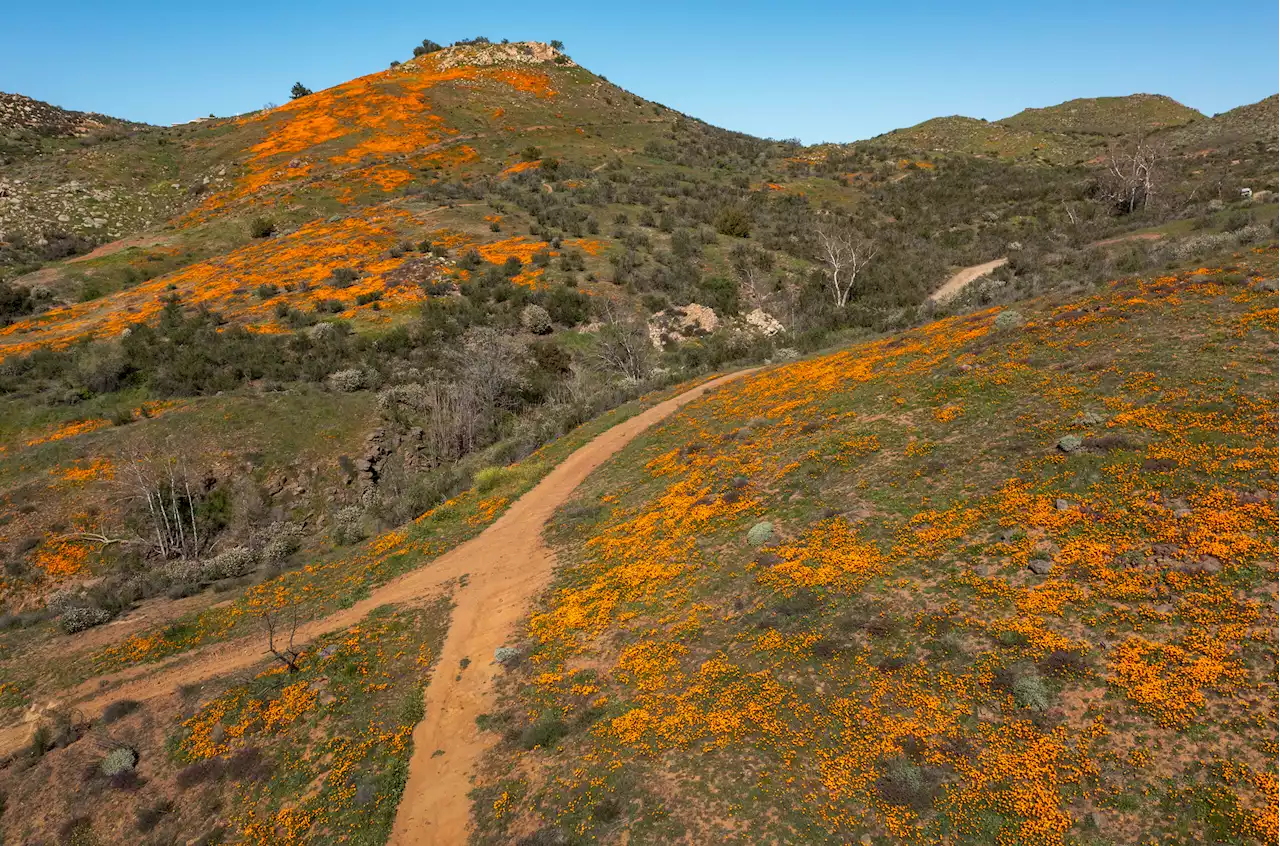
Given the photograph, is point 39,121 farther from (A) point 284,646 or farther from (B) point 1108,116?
(B) point 1108,116

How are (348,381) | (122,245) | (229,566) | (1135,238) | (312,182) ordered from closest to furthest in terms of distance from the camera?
(229,566) → (348,381) → (1135,238) → (122,245) → (312,182)

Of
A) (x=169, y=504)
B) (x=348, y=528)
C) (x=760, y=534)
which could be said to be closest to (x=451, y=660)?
(x=760, y=534)

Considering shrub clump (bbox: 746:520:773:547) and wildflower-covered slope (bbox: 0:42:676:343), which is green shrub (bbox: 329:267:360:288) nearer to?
wildflower-covered slope (bbox: 0:42:676:343)

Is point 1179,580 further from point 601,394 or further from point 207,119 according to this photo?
point 207,119

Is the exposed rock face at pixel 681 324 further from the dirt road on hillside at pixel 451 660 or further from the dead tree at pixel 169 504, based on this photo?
the dead tree at pixel 169 504

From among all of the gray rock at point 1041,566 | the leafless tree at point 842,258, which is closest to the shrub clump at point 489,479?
the gray rock at point 1041,566

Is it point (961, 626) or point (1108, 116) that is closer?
point (961, 626)
